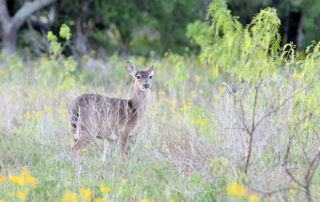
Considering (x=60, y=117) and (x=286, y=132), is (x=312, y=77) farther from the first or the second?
(x=60, y=117)

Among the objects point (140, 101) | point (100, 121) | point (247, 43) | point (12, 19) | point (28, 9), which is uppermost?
point (28, 9)

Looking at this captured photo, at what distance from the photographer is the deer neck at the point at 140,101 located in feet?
19.1

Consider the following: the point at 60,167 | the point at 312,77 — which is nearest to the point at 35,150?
the point at 60,167

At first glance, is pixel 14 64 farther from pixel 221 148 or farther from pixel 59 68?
pixel 221 148

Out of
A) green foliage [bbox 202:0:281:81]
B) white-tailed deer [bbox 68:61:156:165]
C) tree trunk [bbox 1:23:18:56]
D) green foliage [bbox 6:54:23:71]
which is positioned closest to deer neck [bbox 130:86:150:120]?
white-tailed deer [bbox 68:61:156:165]

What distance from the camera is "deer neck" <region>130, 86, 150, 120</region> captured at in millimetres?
5809

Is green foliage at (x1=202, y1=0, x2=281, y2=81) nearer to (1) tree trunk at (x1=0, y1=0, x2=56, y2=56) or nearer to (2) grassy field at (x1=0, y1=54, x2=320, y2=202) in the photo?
(2) grassy field at (x1=0, y1=54, x2=320, y2=202)

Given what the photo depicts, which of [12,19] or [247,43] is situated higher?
[12,19]

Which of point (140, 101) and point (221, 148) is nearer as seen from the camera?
point (221, 148)

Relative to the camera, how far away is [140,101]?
19.6ft

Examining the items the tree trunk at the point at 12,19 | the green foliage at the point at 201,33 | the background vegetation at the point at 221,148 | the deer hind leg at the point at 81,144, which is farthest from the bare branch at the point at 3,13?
the deer hind leg at the point at 81,144

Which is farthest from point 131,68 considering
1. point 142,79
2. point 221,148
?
point 221,148

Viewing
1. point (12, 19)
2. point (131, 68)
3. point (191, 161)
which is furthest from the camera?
point (12, 19)

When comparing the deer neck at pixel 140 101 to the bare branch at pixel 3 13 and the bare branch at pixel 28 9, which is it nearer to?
the bare branch at pixel 28 9
